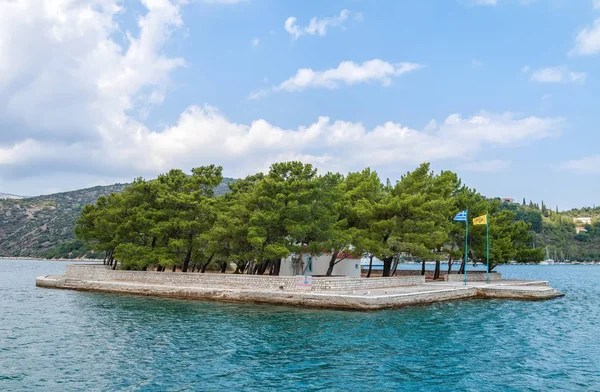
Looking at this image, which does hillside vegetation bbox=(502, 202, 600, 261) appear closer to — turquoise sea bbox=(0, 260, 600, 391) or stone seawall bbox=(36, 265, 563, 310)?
stone seawall bbox=(36, 265, 563, 310)

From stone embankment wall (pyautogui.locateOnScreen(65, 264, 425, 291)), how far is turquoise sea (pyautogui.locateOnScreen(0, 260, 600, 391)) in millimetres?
4011

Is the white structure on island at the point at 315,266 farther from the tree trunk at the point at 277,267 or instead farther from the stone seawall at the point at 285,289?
the stone seawall at the point at 285,289

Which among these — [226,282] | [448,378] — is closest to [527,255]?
[226,282]

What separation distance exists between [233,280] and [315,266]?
1328 cm

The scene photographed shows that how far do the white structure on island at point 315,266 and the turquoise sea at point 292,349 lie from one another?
1668cm

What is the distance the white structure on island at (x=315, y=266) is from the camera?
47938 millimetres

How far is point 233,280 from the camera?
37.9m

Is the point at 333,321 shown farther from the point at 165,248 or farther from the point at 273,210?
the point at 165,248

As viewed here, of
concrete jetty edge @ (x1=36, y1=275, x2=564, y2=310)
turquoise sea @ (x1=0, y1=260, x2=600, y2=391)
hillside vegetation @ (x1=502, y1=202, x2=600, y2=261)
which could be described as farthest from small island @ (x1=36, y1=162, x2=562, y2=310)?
hillside vegetation @ (x1=502, y1=202, x2=600, y2=261)

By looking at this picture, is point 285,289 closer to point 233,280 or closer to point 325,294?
point 325,294

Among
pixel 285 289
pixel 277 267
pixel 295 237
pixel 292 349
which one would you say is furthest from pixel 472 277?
pixel 292 349

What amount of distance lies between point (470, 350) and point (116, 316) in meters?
19.6

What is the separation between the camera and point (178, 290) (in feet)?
126

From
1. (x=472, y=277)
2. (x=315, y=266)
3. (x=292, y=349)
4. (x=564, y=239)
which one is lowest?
(x=292, y=349)
